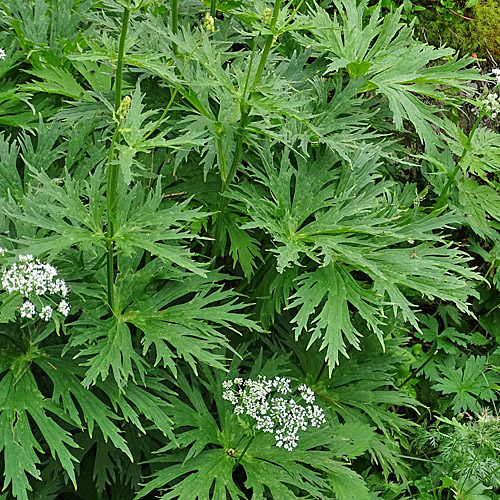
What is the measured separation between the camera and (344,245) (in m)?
2.11

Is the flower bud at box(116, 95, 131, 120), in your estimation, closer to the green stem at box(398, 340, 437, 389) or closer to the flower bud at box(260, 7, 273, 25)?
the flower bud at box(260, 7, 273, 25)

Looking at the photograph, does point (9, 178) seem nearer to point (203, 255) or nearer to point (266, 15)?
point (203, 255)

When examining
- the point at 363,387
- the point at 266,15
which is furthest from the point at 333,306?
the point at 266,15

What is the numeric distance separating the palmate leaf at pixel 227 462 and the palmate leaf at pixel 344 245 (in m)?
0.35

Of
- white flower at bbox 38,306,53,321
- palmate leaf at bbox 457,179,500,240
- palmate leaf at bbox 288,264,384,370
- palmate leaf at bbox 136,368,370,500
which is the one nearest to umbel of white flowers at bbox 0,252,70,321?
white flower at bbox 38,306,53,321

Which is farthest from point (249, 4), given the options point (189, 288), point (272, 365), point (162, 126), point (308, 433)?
point (308, 433)

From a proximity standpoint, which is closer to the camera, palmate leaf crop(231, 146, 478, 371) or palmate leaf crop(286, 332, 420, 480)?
palmate leaf crop(231, 146, 478, 371)

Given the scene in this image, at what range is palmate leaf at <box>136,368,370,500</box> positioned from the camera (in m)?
→ 1.90

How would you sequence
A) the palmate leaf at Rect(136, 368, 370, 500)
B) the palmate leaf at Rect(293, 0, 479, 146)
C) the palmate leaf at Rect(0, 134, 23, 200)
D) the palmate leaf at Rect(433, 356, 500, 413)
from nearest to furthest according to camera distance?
the palmate leaf at Rect(136, 368, 370, 500) → the palmate leaf at Rect(0, 134, 23, 200) → the palmate leaf at Rect(293, 0, 479, 146) → the palmate leaf at Rect(433, 356, 500, 413)

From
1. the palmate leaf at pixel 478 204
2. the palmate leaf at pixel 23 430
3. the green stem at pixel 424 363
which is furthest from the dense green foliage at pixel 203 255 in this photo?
the palmate leaf at pixel 478 204

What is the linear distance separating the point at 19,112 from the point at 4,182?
1.93 ft

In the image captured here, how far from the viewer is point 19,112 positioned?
2469mm

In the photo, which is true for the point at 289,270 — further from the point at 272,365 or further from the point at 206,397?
the point at 206,397

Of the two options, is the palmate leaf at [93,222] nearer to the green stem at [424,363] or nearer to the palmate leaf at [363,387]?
the palmate leaf at [363,387]
